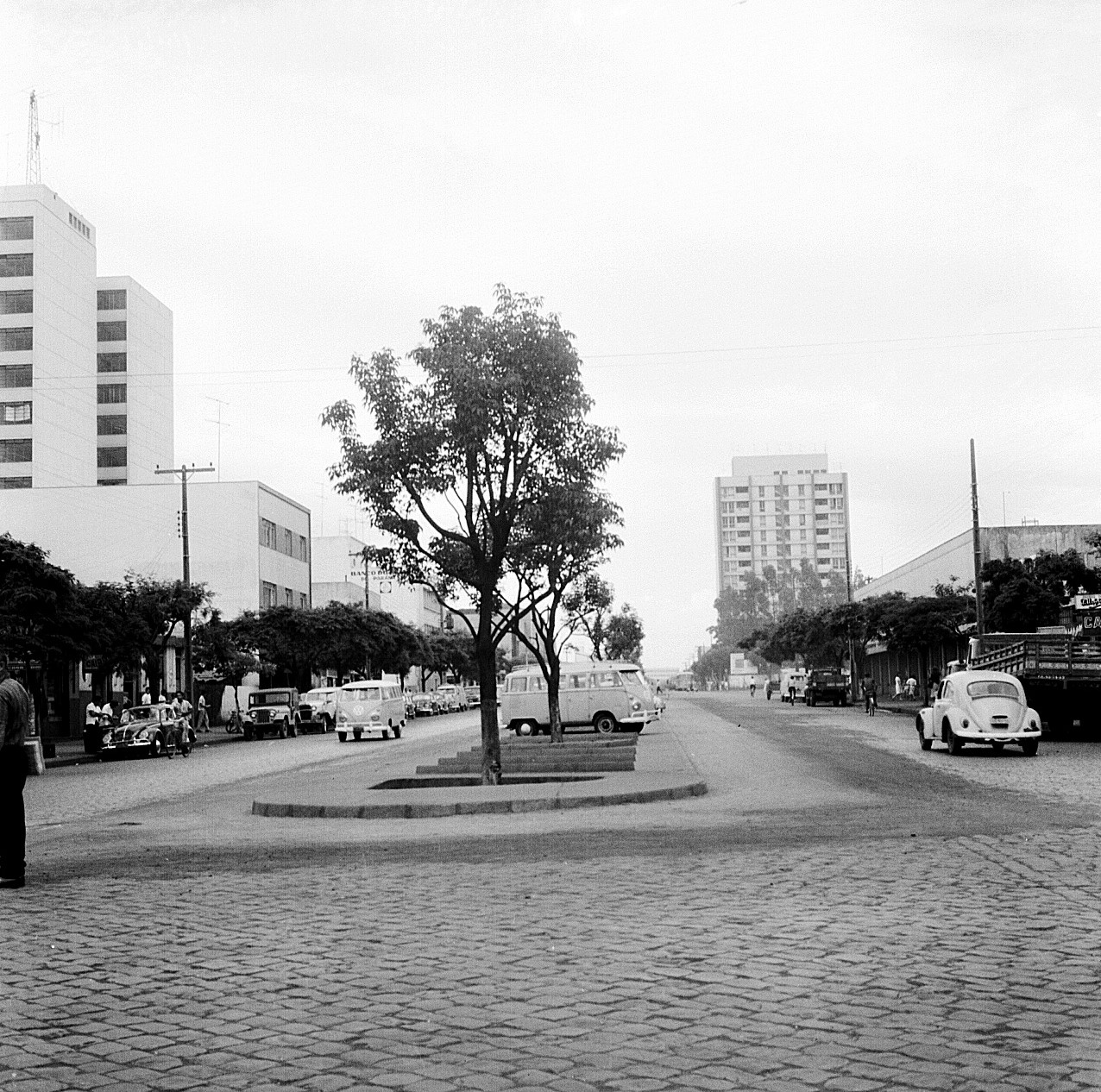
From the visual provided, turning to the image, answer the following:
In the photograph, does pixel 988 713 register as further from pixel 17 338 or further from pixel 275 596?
pixel 17 338

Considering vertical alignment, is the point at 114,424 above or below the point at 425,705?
above

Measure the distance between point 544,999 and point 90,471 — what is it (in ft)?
331

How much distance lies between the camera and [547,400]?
68.7 ft

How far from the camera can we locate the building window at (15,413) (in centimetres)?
9575

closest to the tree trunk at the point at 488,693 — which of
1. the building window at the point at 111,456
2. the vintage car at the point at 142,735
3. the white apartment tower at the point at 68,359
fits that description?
the vintage car at the point at 142,735

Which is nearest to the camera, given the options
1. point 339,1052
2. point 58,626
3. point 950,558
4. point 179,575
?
point 339,1052

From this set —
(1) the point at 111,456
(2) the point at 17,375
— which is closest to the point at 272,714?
(2) the point at 17,375

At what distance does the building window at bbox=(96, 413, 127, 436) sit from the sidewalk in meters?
88.3

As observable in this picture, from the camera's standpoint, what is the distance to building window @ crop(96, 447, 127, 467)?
10525 centimetres

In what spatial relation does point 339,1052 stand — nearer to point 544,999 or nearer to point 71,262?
point 544,999

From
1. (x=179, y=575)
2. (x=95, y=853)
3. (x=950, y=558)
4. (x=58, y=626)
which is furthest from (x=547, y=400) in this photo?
(x=179, y=575)

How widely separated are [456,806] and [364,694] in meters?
32.4

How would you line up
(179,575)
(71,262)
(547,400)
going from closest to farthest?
(547,400) → (179,575) → (71,262)

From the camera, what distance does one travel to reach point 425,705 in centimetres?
8444
